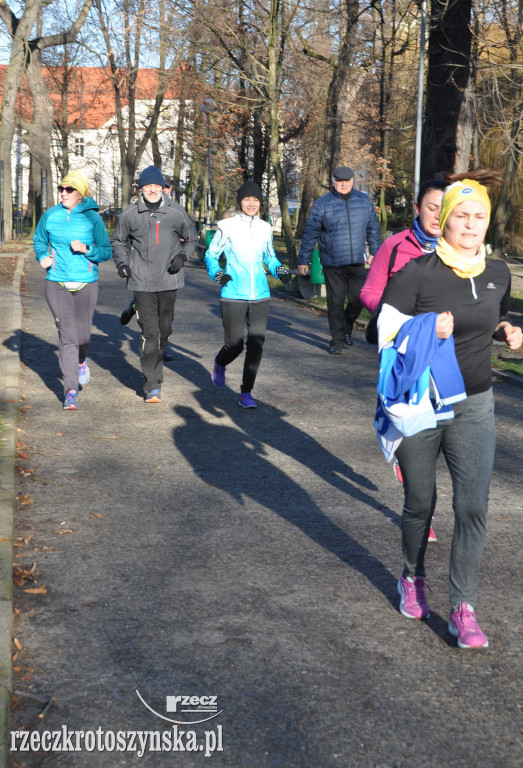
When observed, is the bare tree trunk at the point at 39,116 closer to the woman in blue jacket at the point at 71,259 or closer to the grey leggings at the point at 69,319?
the woman in blue jacket at the point at 71,259

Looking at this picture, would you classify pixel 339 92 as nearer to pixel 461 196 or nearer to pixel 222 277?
pixel 222 277

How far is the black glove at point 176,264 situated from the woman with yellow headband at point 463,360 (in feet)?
17.0

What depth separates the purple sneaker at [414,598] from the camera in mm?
4410

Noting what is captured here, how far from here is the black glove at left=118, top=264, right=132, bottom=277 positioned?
8977 millimetres

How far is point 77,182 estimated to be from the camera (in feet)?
28.2

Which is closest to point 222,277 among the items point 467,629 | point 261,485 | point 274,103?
point 261,485

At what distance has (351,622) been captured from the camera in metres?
4.41

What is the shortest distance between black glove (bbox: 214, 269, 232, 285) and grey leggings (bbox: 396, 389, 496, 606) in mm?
4754

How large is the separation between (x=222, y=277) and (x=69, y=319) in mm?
1384

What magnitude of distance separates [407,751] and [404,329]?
5.09ft

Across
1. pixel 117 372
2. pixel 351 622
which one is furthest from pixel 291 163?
pixel 351 622

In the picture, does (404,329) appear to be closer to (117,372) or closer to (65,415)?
(65,415)

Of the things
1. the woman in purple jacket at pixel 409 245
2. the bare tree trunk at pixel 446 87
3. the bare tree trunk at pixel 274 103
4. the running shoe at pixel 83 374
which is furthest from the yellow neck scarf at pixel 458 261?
the bare tree trunk at pixel 274 103

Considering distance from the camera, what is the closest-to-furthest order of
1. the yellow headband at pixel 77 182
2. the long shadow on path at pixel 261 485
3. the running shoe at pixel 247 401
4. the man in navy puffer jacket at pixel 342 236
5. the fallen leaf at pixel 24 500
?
1. the long shadow on path at pixel 261 485
2. the fallen leaf at pixel 24 500
3. the yellow headband at pixel 77 182
4. the running shoe at pixel 247 401
5. the man in navy puffer jacket at pixel 342 236
